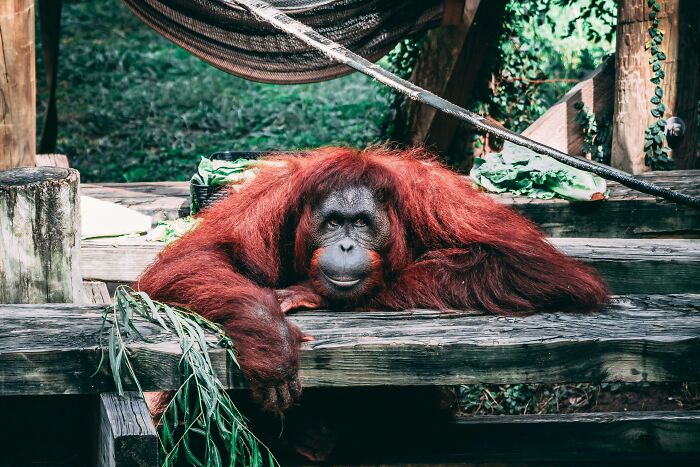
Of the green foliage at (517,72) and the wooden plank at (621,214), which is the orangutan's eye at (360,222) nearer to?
the wooden plank at (621,214)

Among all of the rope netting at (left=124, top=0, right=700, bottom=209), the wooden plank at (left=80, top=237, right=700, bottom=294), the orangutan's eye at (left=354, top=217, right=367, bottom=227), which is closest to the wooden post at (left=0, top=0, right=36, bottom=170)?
the orangutan's eye at (left=354, top=217, right=367, bottom=227)

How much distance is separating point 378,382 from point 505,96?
13.8ft

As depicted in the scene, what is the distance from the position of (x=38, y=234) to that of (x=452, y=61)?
3.15 meters

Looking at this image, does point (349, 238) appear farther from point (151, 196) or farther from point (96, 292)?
point (151, 196)

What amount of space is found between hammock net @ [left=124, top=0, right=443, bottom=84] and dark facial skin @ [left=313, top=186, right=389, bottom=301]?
2.04 metres

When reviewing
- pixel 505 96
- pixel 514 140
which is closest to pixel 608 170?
pixel 514 140

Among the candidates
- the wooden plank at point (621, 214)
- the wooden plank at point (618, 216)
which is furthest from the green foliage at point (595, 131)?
the wooden plank at point (618, 216)

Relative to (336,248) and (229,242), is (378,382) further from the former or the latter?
(229,242)

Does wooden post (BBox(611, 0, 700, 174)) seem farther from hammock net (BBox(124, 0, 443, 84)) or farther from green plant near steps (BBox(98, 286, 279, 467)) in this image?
green plant near steps (BBox(98, 286, 279, 467))

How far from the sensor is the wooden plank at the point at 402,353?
2.50m

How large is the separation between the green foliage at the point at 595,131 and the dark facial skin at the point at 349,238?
2269 millimetres

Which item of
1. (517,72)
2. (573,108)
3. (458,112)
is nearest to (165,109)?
(517,72)

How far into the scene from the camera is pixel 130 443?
2.32 m

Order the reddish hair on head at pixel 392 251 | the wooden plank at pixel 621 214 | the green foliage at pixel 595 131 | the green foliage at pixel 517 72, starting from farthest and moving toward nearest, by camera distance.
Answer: the green foliage at pixel 517 72 → the green foliage at pixel 595 131 → the wooden plank at pixel 621 214 → the reddish hair on head at pixel 392 251
